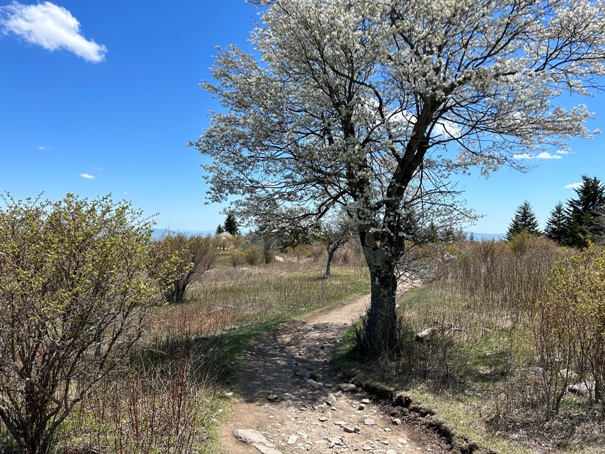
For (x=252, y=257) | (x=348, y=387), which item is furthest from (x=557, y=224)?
(x=348, y=387)

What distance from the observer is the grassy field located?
3.80 meters

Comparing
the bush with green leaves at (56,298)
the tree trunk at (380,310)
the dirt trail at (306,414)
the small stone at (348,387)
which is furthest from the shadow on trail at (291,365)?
the bush with green leaves at (56,298)

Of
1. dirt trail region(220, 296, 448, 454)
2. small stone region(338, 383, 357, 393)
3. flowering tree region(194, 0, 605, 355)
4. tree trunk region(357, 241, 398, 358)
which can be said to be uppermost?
flowering tree region(194, 0, 605, 355)

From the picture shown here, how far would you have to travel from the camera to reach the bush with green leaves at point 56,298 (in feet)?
10.7

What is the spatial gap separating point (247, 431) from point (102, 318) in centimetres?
248

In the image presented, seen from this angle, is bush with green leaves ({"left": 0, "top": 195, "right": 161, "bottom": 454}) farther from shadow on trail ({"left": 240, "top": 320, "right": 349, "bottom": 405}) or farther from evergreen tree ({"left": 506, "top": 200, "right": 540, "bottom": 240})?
evergreen tree ({"left": 506, "top": 200, "right": 540, "bottom": 240})

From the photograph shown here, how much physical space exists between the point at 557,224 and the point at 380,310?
38481 mm

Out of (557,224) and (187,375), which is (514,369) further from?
(557,224)

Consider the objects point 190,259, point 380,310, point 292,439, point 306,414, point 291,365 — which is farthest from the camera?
point 190,259

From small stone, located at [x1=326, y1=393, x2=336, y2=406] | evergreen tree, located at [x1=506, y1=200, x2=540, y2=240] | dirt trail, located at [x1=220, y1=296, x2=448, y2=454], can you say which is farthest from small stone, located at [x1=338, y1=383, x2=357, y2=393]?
evergreen tree, located at [x1=506, y1=200, x2=540, y2=240]

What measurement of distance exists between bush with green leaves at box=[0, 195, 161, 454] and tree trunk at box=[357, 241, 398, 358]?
5.04m

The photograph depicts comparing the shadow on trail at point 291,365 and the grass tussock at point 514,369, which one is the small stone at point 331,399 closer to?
the shadow on trail at point 291,365

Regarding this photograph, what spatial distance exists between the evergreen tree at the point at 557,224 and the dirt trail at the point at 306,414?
115 ft

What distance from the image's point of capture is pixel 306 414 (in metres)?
5.73
